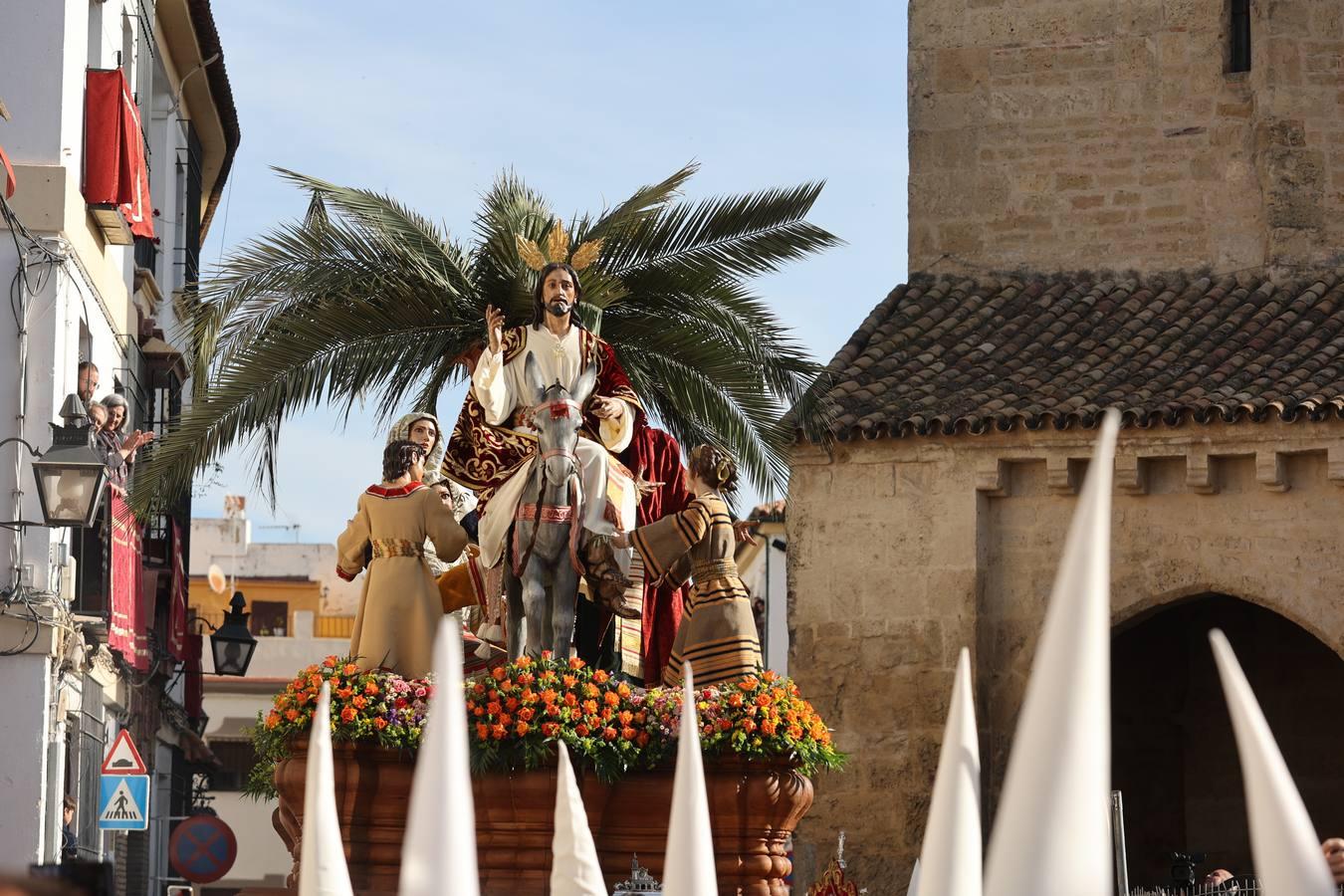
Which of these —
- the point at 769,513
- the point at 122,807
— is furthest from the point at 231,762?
the point at 122,807

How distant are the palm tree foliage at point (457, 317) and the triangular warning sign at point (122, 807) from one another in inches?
76.6

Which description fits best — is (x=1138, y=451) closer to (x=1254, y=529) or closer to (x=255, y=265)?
(x=1254, y=529)

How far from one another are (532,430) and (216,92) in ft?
54.4

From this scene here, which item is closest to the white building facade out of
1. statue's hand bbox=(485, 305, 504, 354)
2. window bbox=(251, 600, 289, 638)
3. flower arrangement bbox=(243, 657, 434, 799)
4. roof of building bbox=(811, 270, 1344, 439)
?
flower arrangement bbox=(243, 657, 434, 799)

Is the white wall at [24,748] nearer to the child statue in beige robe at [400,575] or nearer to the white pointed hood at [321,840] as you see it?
the child statue in beige robe at [400,575]

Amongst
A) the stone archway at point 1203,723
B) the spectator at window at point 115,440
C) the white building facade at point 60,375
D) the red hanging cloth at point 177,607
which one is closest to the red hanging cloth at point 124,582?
the white building facade at point 60,375

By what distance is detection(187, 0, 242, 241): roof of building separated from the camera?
25266 millimetres

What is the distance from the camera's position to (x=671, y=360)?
16156 mm

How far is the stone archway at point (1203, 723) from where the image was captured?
22.3m

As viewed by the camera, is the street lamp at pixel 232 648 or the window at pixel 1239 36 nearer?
the street lamp at pixel 232 648

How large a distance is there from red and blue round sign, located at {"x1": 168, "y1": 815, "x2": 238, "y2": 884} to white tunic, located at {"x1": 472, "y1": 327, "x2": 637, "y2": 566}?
15.3 feet

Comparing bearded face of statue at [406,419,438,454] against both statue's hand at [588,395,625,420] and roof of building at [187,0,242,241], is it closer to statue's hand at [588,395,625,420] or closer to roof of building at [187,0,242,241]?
statue's hand at [588,395,625,420]

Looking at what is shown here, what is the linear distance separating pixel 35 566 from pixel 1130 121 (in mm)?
11175

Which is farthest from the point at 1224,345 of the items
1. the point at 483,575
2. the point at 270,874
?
the point at 270,874
